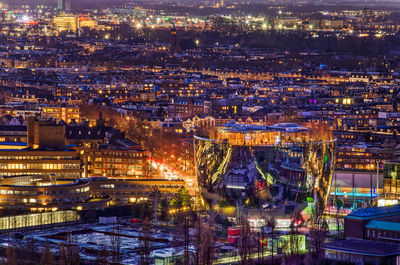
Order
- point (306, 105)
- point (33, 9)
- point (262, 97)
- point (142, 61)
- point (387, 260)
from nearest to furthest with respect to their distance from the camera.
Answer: point (387, 260), point (306, 105), point (262, 97), point (142, 61), point (33, 9)

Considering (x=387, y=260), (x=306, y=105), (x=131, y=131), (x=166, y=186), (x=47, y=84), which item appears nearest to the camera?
(x=387, y=260)

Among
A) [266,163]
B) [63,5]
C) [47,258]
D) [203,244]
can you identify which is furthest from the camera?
[63,5]

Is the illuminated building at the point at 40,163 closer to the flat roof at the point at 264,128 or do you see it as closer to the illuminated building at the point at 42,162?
the illuminated building at the point at 42,162

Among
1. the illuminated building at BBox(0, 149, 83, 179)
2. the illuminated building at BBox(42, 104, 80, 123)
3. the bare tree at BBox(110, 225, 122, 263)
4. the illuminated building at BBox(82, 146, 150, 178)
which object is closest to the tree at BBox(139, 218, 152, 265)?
the bare tree at BBox(110, 225, 122, 263)

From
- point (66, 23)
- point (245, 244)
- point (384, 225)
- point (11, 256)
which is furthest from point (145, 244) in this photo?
point (66, 23)

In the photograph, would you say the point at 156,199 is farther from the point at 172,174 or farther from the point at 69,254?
the point at 69,254

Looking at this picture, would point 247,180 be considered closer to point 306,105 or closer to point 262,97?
point 306,105

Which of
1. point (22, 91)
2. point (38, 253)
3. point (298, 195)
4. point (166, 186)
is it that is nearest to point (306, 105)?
point (22, 91)
